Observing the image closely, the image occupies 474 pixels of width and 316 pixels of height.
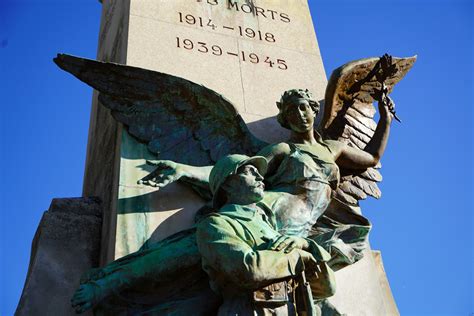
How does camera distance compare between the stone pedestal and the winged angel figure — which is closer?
the winged angel figure

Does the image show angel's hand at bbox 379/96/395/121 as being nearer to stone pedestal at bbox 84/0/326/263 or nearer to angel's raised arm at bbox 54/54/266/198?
stone pedestal at bbox 84/0/326/263

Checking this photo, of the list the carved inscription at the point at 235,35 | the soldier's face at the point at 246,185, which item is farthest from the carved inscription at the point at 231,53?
the soldier's face at the point at 246,185

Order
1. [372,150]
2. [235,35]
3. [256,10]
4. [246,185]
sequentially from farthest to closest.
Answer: [256,10]
[235,35]
[372,150]
[246,185]

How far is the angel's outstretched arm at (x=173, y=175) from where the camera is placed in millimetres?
4699

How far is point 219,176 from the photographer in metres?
4.20

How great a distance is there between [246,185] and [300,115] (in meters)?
1.18

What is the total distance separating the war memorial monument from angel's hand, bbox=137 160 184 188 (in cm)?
1

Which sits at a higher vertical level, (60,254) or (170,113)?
(170,113)

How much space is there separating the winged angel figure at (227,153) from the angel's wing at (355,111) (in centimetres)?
1

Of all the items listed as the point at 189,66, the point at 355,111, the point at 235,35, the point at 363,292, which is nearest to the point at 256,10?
the point at 235,35

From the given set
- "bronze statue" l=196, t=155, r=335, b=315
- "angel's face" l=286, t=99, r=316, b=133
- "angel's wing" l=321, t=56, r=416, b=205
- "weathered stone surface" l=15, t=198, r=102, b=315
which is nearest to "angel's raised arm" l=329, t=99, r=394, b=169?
"angel's wing" l=321, t=56, r=416, b=205

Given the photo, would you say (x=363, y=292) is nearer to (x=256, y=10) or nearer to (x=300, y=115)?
(x=300, y=115)

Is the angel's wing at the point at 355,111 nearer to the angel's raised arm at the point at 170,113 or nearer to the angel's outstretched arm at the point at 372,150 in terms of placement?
the angel's outstretched arm at the point at 372,150

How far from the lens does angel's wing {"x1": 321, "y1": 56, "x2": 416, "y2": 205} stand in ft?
18.4
